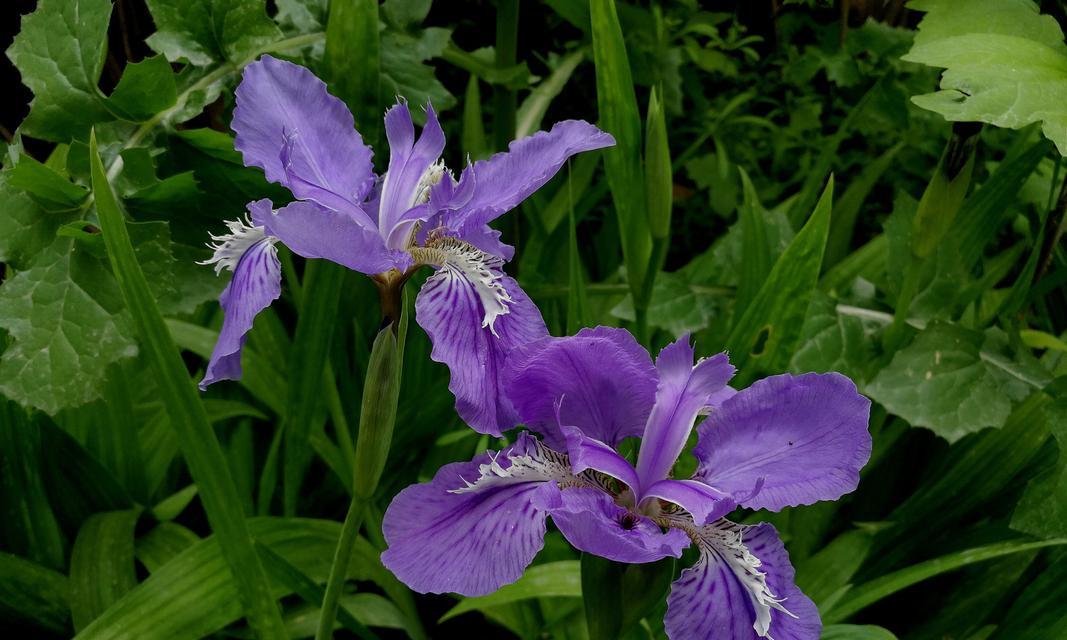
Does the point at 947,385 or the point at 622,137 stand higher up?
the point at 622,137

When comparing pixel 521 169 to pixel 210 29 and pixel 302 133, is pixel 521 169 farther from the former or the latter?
pixel 210 29

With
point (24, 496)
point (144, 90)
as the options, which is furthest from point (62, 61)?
point (24, 496)

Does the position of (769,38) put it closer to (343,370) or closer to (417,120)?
(417,120)

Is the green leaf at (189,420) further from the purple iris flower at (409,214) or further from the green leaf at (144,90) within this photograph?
the green leaf at (144,90)

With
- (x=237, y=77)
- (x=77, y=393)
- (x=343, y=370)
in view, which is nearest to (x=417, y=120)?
(x=237, y=77)

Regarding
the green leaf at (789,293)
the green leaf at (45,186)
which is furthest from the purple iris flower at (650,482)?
the green leaf at (45,186)

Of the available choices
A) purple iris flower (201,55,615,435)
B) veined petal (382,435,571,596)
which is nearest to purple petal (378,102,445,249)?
purple iris flower (201,55,615,435)
